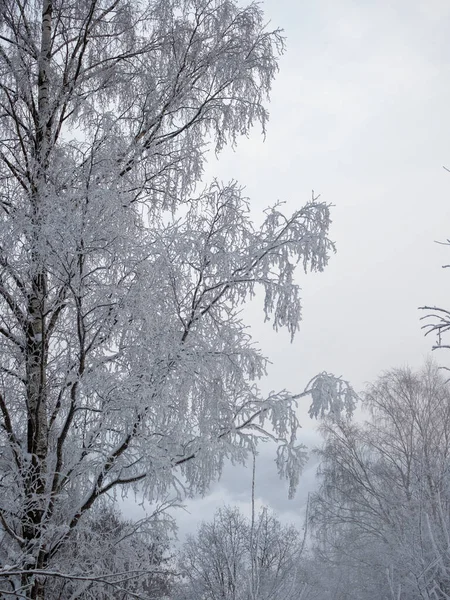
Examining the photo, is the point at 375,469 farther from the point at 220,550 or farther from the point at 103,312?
the point at 103,312

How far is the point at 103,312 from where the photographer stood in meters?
4.02

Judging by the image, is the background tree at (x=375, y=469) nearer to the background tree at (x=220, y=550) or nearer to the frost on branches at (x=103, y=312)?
the background tree at (x=220, y=550)

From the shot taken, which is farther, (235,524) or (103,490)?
(235,524)

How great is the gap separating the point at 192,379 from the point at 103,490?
40.7 inches

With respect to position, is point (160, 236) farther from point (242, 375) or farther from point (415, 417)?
point (415, 417)

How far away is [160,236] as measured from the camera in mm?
4273

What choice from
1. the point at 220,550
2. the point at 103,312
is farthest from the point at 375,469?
the point at 103,312

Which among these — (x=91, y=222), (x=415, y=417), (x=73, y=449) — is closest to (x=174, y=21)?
(x=91, y=222)

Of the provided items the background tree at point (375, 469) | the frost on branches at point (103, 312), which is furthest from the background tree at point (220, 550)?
the frost on branches at point (103, 312)

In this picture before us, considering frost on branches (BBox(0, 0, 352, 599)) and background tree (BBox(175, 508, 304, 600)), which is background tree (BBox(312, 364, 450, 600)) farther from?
frost on branches (BBox(0, 0, 352, 599))

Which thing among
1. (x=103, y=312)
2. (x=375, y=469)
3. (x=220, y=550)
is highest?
(x=375, y=469)

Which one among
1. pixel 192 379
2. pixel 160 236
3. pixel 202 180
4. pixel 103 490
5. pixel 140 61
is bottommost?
pixel 103 490

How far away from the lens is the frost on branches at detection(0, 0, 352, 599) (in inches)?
149

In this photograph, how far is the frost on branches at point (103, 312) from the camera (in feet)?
12.4
